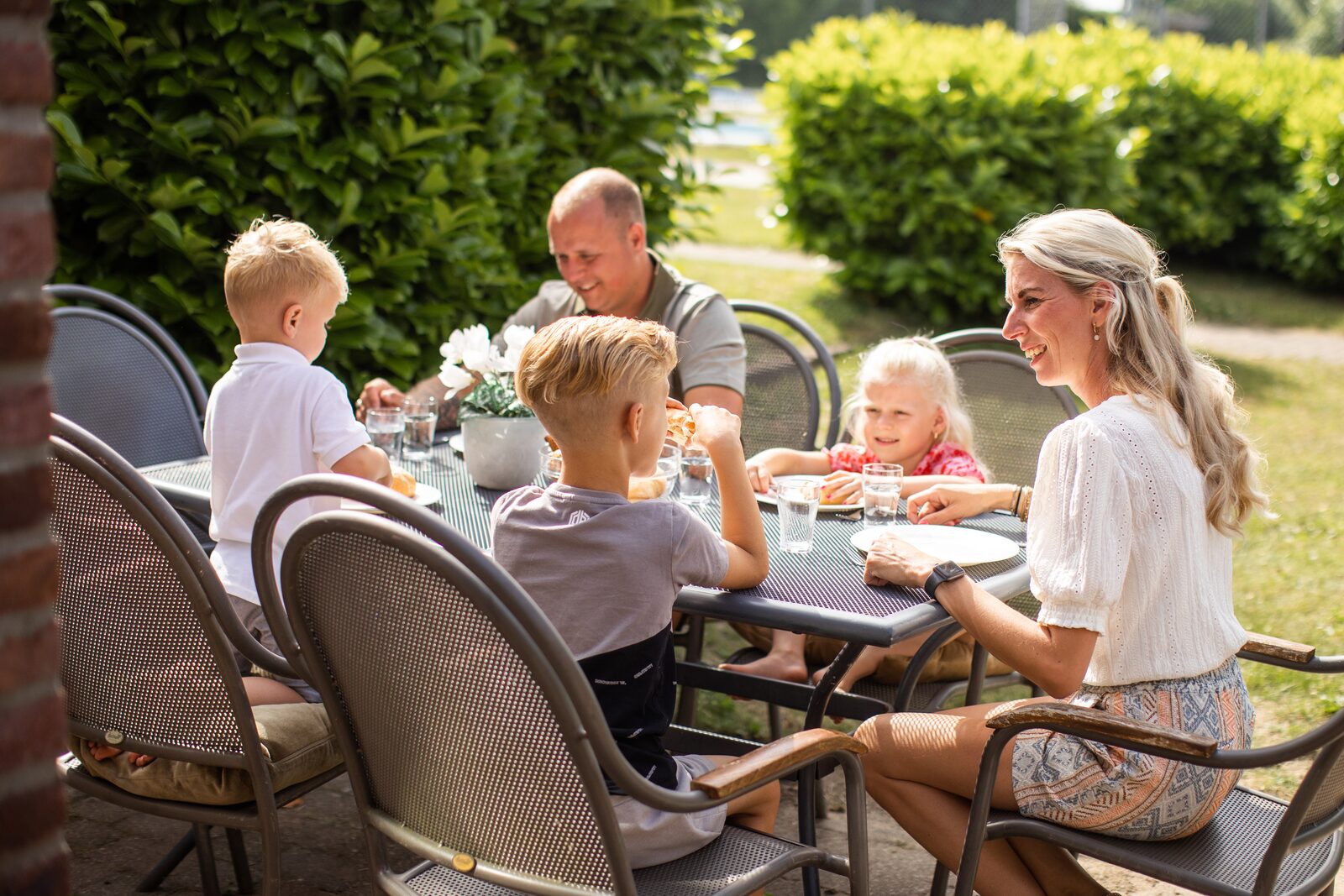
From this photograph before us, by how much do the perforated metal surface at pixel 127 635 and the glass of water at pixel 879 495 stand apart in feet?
4.59

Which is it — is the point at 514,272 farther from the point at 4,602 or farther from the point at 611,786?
the point at 4,602

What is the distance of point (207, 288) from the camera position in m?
4.43

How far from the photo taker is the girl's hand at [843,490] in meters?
3.10

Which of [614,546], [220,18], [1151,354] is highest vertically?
[220,18]

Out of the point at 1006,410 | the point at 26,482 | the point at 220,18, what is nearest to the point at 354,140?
the point at 220,18

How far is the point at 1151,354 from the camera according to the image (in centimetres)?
235

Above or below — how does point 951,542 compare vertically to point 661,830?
above

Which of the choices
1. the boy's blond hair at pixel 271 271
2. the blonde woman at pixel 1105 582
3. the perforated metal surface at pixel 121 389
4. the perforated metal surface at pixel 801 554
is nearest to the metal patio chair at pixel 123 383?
the perforated metal surface at pixel 121 389

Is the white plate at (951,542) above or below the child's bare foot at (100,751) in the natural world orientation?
above

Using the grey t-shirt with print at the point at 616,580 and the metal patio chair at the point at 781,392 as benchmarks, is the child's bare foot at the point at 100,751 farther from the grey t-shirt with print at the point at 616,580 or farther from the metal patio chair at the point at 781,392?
the metal patio chair at the point at 781,392

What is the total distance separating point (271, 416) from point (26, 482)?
1.89 meters

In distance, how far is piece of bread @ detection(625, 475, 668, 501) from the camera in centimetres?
266

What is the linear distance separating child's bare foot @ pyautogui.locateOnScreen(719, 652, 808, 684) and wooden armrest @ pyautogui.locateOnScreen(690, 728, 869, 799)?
1.01 metres

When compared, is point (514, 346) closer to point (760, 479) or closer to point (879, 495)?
point (760, 479)
